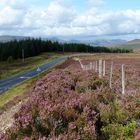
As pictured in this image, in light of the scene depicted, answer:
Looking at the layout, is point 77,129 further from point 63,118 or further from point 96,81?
point 96,81

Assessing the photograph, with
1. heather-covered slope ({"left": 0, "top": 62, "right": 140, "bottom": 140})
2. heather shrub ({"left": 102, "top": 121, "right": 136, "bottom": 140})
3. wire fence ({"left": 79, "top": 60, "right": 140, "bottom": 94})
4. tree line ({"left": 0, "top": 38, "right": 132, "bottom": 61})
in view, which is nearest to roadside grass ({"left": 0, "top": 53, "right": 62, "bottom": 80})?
tree line ({"left": 0, "top": 38, "right": 132, "bottom": 61})

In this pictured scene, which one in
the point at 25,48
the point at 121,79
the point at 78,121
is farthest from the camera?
the point at 25,48

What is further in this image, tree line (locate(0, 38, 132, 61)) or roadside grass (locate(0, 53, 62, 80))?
tree line (locate(0, 38, 132, 61))

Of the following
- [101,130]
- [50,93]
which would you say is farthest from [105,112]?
[50,93]

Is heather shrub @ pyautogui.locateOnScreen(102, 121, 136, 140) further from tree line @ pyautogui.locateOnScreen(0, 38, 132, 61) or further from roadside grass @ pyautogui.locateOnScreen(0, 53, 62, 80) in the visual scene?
tree line @ pyautogui.locateOnScreen(0, 38, 132, 61)

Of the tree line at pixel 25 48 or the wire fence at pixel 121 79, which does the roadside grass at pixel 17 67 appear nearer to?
the tree line at pixel 25 48

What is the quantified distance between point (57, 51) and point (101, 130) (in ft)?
596

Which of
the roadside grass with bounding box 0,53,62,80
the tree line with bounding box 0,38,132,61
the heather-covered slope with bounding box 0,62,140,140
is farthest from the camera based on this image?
the tree line with bounding box 0,38,132,61

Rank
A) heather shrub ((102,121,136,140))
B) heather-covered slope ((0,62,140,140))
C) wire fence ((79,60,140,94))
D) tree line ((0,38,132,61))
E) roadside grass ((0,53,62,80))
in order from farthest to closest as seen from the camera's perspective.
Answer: tree line ((0,38,132,61)) < roadside grass ((0,53,62,80)) < wire fence ((79,60,140,94)) < heather shrub ((102,121,136,140)) < heather-covered slope ((0,62,140,140))

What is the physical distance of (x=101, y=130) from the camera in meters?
9.77

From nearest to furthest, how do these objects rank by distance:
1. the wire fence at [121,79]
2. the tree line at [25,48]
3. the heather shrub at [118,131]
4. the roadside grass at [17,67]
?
1. the heather shrub at [118,131]
2. the wire fence at [121,79]
3. the roadside grass at [17,67]
4. the tree line at [25,48]

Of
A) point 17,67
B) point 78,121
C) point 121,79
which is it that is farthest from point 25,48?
point 78,121

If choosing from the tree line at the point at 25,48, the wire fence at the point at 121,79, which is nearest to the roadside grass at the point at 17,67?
the tree line at the point at 25,48

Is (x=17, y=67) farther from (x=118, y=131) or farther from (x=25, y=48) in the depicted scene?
(x=118, y=131)
